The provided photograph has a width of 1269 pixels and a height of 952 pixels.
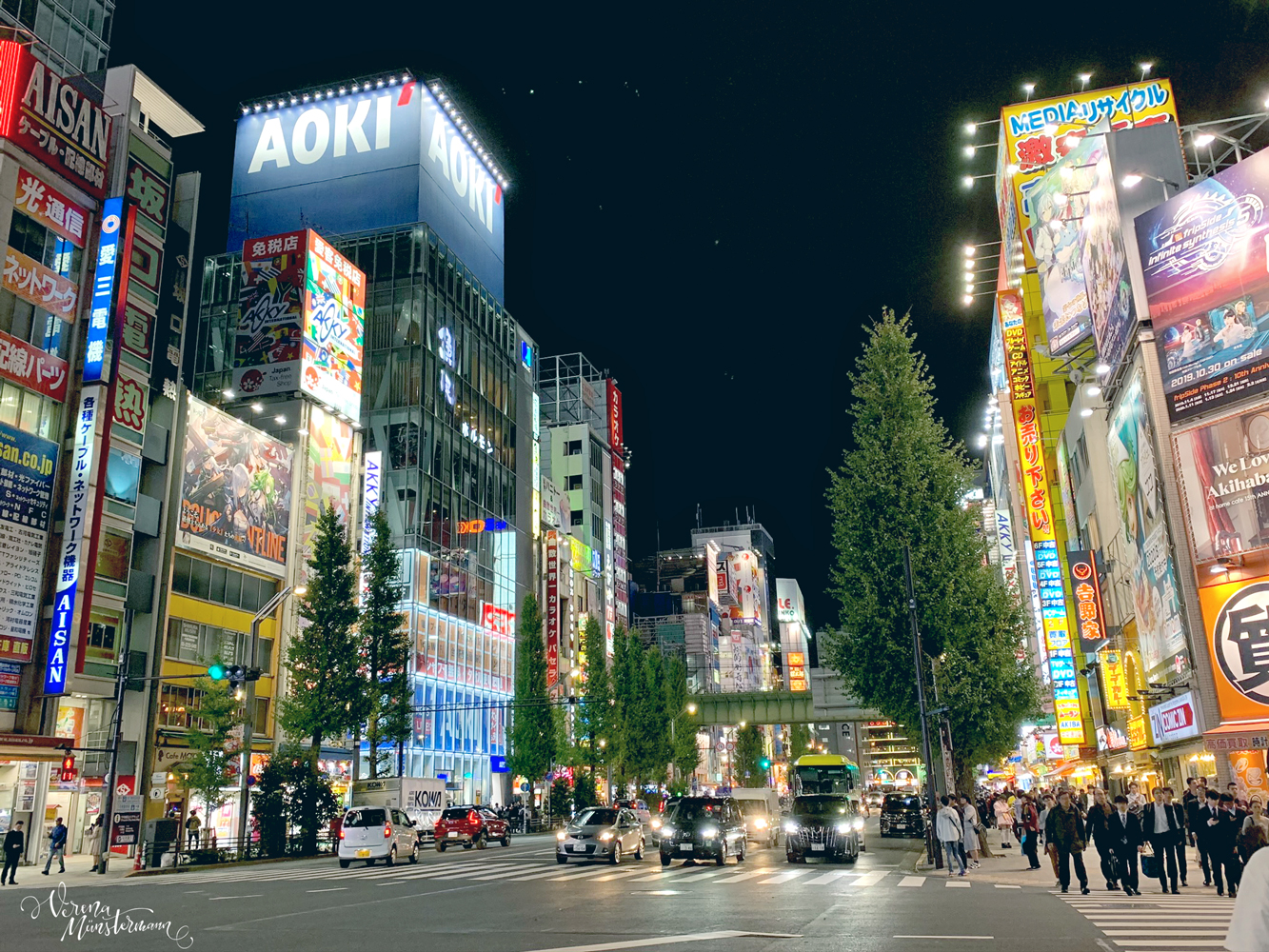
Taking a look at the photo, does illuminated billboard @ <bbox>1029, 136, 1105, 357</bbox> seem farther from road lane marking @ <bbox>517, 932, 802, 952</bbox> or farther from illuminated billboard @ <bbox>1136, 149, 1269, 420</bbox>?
road lane marking @ <bbox>517, 932, 802, 952</bbox>

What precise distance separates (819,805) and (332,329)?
38400 millimetres

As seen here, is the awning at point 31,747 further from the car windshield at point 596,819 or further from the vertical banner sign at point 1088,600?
the vertical banner sign at point 1088,600

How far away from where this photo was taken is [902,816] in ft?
147

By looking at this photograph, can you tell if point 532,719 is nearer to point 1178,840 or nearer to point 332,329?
point 332,329

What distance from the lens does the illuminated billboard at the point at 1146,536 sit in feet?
96.7

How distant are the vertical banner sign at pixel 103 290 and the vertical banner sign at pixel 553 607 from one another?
42.5 m

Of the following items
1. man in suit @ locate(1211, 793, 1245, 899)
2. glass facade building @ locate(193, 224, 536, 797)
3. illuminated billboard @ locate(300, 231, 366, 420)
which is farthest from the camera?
glass facade building @ locate(193, 224, 536, 797)

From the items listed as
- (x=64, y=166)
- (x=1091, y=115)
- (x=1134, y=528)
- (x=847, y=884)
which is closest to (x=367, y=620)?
(x=64, y=166)

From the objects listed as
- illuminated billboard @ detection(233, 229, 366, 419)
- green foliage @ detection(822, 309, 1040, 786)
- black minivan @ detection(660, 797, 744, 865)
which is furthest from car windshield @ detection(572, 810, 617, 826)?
illuminated billboard @ detection(233, 229, 366, 419)

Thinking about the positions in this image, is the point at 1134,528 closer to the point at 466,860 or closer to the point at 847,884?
the point at 847,884

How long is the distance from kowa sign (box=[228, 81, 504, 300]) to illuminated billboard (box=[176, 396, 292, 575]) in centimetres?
2882

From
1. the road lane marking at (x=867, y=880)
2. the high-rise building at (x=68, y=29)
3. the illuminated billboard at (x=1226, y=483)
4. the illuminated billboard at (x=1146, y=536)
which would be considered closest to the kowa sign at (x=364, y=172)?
the high-rise building at (x=68, y=29)

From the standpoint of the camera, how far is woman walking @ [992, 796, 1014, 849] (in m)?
33.7

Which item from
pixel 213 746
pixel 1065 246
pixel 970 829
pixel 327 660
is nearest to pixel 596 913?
pixel 970 829
